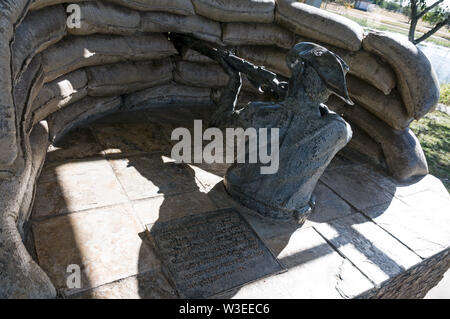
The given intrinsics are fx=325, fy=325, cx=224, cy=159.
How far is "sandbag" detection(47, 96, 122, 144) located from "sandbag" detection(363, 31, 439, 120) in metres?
2.94

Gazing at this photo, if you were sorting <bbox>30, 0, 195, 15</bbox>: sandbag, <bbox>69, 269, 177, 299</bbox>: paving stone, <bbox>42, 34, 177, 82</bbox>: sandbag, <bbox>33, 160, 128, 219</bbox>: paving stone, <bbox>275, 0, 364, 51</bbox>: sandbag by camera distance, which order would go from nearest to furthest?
<bbox>69, 269, 177, 299</bbox>: paving stone
<bbox>33, 160, 128, 219</bbox>: paving stone
<bbox>42, 34, 177, 82</bbox>: sandbag
<bbox>30, 0, 195, 15</bbox>: sandbag
<bbox>275, 0, 364, 51</bbox>: sandbag

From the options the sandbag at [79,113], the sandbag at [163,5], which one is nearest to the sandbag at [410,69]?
the sandbag at [163,5]

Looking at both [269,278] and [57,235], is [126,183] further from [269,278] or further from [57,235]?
[269,278]

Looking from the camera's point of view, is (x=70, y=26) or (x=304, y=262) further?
(x=70, y=26)

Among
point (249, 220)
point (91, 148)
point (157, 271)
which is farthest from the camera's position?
point (91, 148)

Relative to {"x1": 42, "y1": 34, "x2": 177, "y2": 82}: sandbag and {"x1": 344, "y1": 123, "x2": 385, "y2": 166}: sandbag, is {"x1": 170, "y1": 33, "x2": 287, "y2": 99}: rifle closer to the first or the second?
{"x1": 42, "y1": 34, "x2": 177, "y2": 82}: sandbag

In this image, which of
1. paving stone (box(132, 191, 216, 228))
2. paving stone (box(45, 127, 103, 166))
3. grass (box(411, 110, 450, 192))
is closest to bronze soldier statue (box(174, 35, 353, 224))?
paving stone (box(132, 191, 216, 228))

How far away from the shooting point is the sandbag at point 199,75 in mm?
3918

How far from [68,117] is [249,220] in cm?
196

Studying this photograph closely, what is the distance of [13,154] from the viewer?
5.18ft

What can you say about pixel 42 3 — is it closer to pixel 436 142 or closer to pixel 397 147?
pixel 397 147

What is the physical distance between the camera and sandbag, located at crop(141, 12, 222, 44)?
3242 mm

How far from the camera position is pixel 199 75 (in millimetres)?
4012

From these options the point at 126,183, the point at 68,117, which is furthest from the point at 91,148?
the point at 126,183
